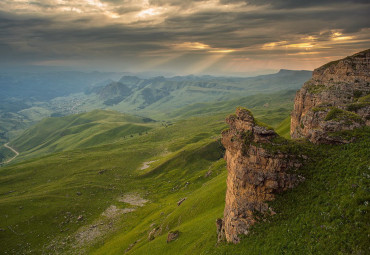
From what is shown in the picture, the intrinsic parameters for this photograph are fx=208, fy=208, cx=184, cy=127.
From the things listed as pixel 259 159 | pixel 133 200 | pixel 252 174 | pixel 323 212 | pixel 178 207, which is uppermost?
pixel 259 159

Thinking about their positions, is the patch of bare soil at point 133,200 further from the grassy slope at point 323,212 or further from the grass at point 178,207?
the grassy slope at point 323,212

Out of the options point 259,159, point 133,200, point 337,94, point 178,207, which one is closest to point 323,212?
point 259,159

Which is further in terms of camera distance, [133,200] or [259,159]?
[133,200]

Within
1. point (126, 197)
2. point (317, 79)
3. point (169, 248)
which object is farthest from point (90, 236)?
point (317, 79)

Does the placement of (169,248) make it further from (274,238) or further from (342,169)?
(342,169)

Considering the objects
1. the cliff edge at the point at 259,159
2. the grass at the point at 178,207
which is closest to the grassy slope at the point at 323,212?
the grass at the point at 178,207

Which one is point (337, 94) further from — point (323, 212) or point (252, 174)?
point (323, 212)

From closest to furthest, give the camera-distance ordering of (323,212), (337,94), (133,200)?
1. (323,212)
2. (337,94)
3. (133,200)

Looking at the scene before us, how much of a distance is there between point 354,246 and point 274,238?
988 cm

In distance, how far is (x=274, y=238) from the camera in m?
29.5

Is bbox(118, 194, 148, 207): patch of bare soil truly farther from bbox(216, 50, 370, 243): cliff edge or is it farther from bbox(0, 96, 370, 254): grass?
bbox(216, 50, 370, 243): cliff edge

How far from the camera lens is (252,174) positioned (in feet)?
114

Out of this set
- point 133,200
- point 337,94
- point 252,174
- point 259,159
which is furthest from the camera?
point 133,200

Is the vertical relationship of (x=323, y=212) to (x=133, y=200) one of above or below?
above
